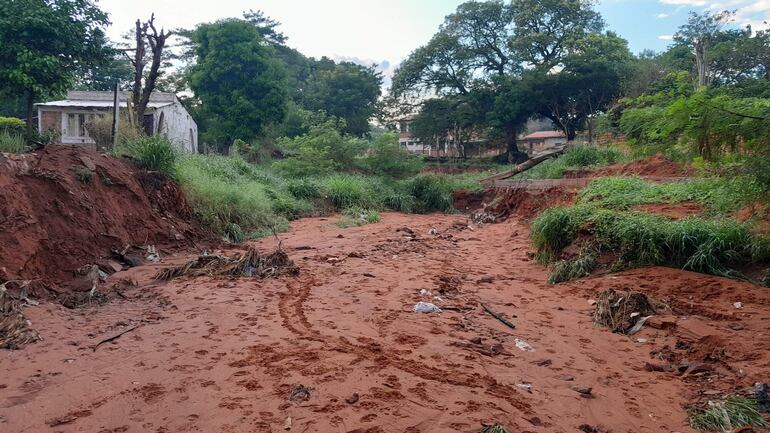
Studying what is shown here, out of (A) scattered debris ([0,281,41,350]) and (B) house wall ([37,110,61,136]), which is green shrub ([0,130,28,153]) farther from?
(B) house wall ([37,110,61,136])

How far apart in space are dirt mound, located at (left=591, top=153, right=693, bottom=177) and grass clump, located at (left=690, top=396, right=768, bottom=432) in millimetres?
9532

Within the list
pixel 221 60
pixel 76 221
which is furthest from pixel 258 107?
pixel 76 221

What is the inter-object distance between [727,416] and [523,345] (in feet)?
5.95

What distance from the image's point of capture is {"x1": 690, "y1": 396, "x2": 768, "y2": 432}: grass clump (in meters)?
3.54

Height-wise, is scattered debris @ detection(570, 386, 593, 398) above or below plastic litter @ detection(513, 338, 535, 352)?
above

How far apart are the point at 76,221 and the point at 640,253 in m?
8.43

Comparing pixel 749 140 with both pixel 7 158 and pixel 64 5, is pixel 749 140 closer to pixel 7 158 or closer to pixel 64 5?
pixel 7 158

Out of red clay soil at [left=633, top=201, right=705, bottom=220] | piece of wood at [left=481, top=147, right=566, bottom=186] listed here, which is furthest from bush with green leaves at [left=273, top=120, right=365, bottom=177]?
red clay soil at [left=633, top=201, right=705, bottom=220]

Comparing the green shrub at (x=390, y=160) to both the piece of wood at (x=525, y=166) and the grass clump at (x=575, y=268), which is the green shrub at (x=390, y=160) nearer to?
the piece of wood at (x=525, y=166)

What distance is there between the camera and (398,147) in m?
21.5

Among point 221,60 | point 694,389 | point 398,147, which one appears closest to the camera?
point 694,389

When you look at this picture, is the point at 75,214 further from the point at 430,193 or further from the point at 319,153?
the point at 430,193

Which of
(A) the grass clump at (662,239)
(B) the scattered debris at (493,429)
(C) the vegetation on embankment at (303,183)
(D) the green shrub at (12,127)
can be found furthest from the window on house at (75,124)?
(B) the scattered debris at (493,429)

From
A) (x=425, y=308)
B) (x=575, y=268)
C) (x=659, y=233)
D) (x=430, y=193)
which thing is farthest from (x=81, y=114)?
(x=659, y=233)
